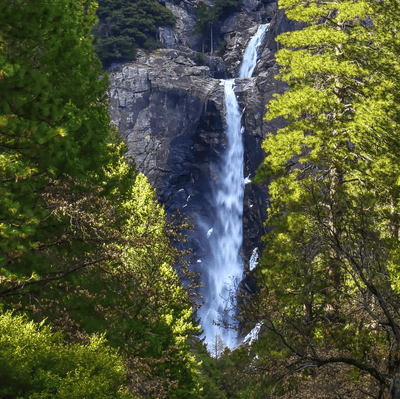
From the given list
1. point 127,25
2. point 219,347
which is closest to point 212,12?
point 127,25

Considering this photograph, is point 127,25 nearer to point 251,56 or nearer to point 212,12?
point 212,12

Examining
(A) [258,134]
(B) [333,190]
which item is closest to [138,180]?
(B) [333,190]

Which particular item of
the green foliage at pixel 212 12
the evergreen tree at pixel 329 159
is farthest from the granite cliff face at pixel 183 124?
the evergreen tree at pixel 329 159

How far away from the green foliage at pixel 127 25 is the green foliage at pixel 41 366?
62776 millimetres

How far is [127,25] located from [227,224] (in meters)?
35.7

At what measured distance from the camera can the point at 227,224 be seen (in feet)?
188

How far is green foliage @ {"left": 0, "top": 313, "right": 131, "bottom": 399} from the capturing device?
17.8ft

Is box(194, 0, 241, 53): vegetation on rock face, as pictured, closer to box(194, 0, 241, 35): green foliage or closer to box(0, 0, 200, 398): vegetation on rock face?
box(194, 0, 241, 35): green foliage

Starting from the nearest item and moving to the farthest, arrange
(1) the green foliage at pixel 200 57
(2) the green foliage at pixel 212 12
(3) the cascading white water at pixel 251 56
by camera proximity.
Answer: (3) the cascading white water at pixel 251 56 < (1) the green foliage at pixel 200 57 < (2) the green foliage at pixel 212 12

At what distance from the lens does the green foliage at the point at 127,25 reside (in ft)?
210

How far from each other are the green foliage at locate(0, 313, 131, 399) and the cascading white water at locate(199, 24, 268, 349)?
49368 millimetres

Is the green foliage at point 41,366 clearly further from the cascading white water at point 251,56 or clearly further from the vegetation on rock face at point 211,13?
the vegetation on rock face at point 211,13

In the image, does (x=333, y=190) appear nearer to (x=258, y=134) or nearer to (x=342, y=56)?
(x=342, y=56)

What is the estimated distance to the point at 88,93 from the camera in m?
10.9
